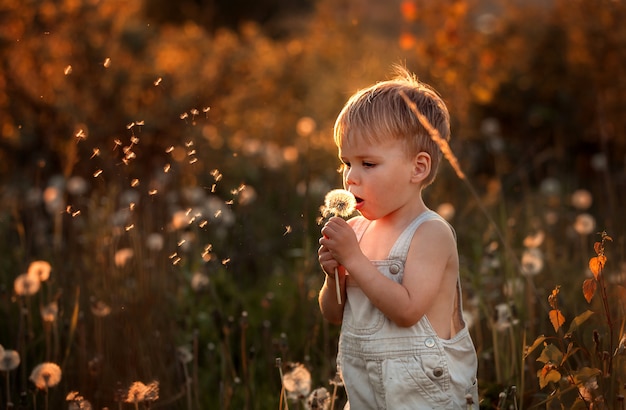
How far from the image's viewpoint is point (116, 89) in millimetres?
7090

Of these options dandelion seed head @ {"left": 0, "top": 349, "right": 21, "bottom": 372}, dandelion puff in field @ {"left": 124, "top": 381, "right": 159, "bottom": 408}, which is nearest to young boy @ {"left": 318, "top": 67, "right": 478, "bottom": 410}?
dandelion puff in field @ {"left": 124, "top": 381, "right": 159, "bottom": 408}

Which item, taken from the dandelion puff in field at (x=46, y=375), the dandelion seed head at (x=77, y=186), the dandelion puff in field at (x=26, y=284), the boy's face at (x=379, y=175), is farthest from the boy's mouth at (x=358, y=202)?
the dandelion seed head at (x=77, y=186)

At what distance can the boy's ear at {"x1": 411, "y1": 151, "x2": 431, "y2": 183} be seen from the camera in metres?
2.44

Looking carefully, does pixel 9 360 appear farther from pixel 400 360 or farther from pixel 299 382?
pixel 400 360

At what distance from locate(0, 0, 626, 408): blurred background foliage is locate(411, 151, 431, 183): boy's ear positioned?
0.49 metres

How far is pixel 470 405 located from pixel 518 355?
1197 mm

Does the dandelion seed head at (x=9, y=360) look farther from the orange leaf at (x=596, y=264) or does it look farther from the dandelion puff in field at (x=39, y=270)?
the orange leaf at (x=596, y=264)

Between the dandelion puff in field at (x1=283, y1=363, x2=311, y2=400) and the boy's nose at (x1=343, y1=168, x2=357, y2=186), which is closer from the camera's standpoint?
the boy's nose at (x1=343, y1=168, x2=357, y2=186)

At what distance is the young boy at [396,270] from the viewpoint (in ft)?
7.61

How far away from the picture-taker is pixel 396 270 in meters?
2.37

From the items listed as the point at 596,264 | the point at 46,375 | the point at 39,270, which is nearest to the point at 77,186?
the point at 39,270

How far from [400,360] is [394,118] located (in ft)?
2.19

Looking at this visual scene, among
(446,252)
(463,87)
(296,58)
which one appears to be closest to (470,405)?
(446,252)

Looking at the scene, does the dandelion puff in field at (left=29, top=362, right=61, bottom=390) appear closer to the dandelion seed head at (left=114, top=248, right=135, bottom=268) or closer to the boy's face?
the dandelion seed head at (left=114, top=248, right=135, bottom=268)
